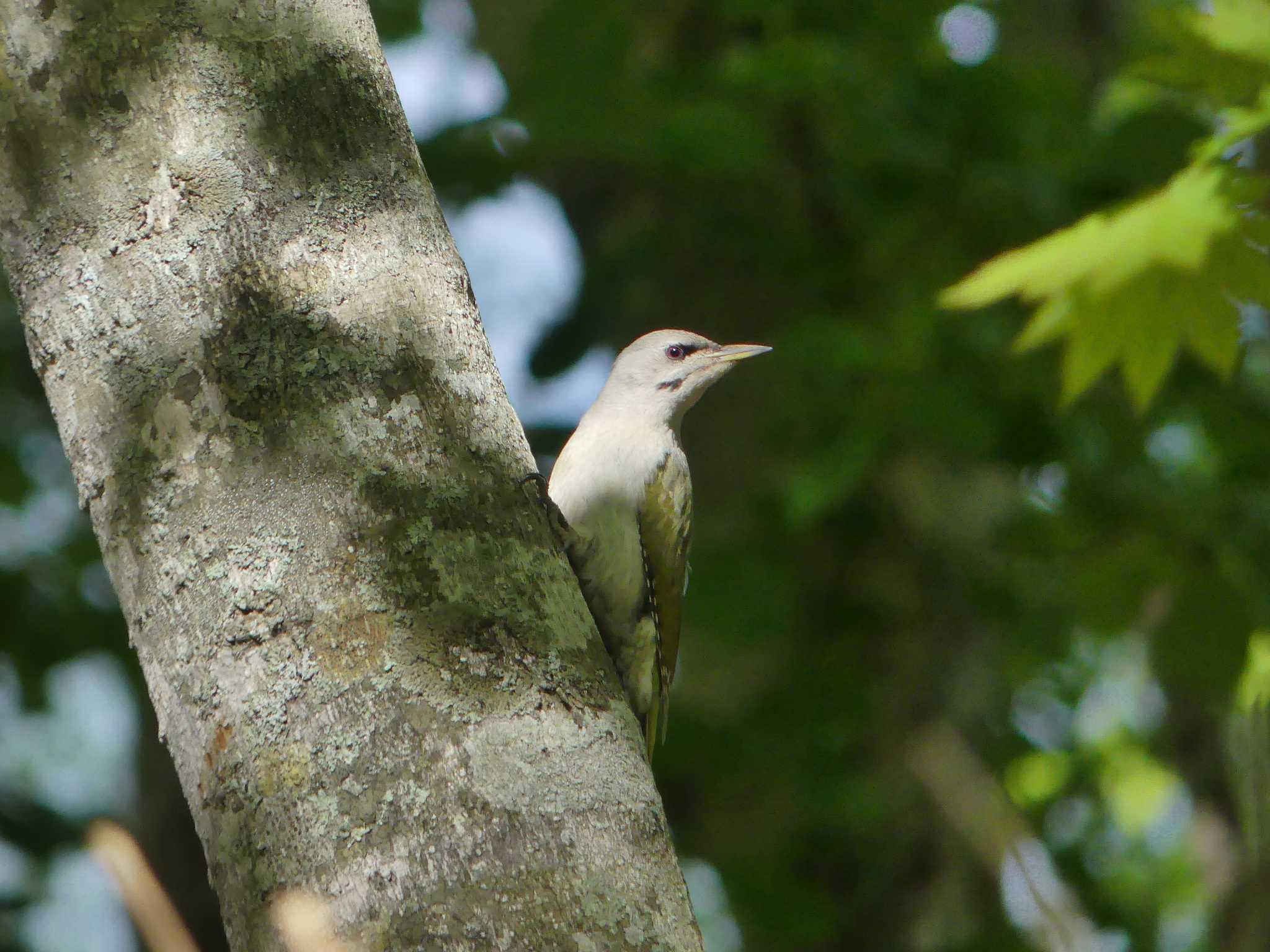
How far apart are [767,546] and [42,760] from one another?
51.1 feet

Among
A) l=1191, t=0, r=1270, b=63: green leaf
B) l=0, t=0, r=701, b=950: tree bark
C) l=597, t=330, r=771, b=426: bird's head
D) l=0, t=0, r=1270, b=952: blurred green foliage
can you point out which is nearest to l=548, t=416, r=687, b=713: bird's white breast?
l=597, t=330, r=771, b=426: bird's head

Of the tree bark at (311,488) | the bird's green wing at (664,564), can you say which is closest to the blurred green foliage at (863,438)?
the bird's green wing at (664,564)

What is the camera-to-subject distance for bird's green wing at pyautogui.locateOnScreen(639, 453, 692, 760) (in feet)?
12.4

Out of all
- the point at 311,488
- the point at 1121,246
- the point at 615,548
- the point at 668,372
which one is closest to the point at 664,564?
the point at 615,548

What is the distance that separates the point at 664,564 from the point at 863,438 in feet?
2.88

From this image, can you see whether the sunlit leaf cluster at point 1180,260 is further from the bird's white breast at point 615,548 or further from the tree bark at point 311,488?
the bird's white breast at point 615,548

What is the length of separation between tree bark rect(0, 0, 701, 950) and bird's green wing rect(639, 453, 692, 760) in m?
1.94

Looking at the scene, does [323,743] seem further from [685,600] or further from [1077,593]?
[1077,593]

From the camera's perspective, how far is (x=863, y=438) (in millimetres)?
4141

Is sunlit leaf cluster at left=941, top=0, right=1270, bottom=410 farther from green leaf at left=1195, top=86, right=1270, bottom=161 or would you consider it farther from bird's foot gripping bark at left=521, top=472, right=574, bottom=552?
bird's foot gripping bark at left=521, top=472, right=574, bottom=552

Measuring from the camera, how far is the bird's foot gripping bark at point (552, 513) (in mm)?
1895

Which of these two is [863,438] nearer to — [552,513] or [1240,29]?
[552,513]

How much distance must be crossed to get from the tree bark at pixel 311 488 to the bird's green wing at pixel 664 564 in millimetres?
1937

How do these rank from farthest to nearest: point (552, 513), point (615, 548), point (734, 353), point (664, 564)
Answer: point (734, 353) < point (664, 564) < point (615, 548) < point (552, 513)
